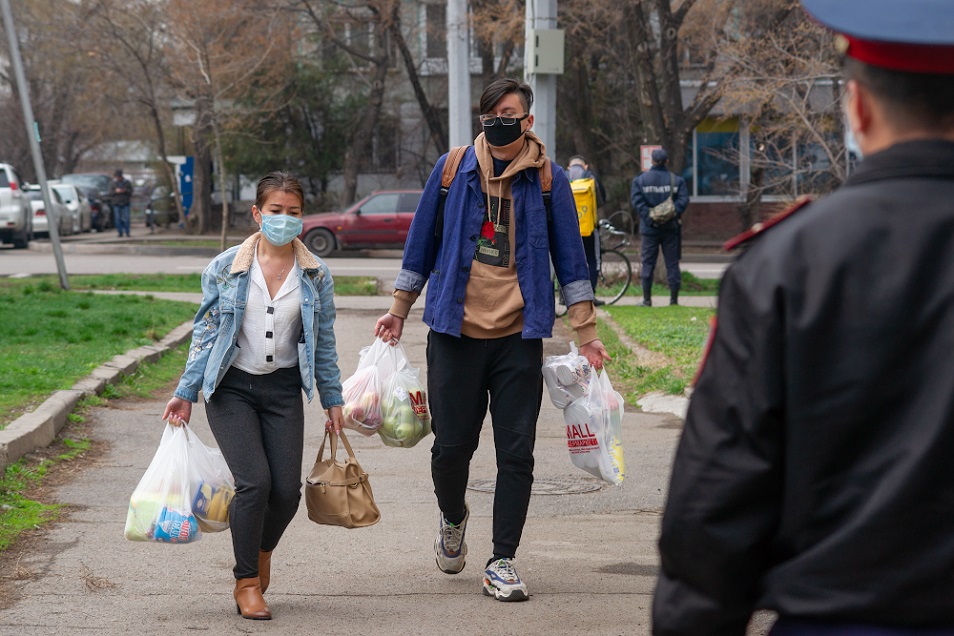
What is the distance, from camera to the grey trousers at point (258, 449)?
15.5 ft

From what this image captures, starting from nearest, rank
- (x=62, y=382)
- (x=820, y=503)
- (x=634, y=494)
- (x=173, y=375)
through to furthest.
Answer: (x=820, y=503)
(x=634, y=494)
(x=62, y=382)
(x=173, y=375)

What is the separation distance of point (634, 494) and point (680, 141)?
14.0 metres

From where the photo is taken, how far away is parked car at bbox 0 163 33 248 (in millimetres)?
28297

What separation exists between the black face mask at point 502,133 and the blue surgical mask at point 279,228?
2.86 ft

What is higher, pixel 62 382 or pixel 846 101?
pixel 846 101

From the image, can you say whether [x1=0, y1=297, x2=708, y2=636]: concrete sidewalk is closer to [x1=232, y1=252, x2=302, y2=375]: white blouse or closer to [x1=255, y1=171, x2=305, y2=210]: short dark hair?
[x1=232, y1=252, x2=302, y2=375]: white blouse

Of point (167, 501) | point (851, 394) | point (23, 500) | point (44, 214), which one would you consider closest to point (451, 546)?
point (167, 501)

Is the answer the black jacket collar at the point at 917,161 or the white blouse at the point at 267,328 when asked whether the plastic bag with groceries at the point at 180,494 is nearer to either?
the white blouse at the point at 267,328

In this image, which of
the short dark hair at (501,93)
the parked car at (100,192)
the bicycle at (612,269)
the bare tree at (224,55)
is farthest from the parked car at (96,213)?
the short dark hair at (501,93)

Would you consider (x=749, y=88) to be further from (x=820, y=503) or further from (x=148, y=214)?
(x=148, y=214)

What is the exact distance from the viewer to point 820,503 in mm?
1784

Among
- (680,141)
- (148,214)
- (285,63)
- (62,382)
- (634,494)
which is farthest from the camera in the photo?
(148,214)

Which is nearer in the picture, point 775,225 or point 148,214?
point 775,225

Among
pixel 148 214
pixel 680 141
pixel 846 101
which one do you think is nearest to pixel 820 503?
pixel 846 101
